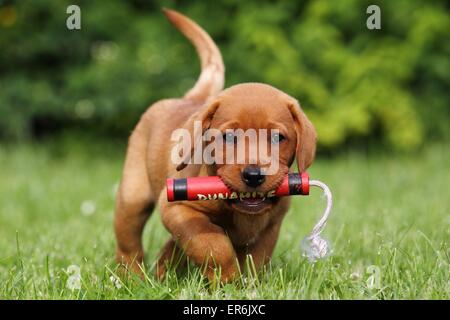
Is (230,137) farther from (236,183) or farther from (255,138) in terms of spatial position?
(236,183)

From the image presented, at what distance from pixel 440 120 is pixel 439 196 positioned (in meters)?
3.41

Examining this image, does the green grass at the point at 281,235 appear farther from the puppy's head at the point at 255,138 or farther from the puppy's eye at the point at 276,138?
the puppy's eye at the point at 276,138

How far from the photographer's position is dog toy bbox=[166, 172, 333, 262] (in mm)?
3146

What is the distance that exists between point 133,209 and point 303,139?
3.79 feet

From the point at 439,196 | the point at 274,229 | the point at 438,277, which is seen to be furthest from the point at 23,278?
the point at 439,196

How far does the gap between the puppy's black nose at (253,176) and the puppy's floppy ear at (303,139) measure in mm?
281

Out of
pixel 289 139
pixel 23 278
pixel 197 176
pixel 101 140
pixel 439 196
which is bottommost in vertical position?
pixel 101 140

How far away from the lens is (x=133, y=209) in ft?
13.3

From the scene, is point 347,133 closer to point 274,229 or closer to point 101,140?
point 101,140

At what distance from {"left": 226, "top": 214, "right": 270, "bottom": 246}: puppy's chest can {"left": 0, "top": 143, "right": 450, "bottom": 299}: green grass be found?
0.65ft

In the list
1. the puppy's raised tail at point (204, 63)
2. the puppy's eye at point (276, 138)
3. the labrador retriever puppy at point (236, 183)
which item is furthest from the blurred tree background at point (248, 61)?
the puppy's eye at point (276, 138)

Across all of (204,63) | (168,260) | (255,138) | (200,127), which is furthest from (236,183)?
(204,63)

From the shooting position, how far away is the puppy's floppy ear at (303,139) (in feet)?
10.8

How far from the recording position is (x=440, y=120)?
9.36 metres
